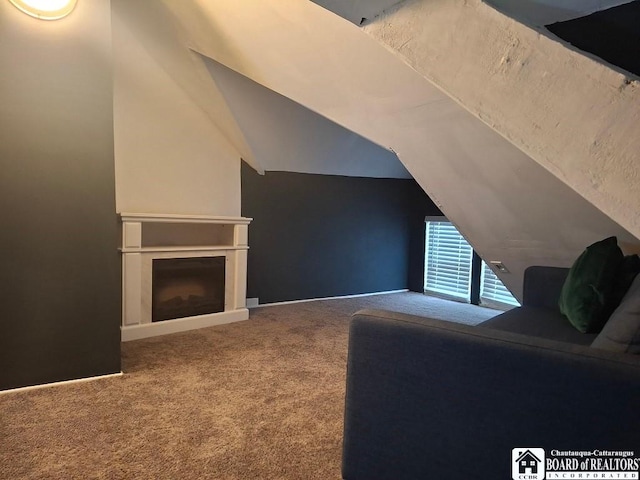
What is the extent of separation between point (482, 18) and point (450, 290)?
4.44 metres

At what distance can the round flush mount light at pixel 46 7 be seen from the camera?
2238mm

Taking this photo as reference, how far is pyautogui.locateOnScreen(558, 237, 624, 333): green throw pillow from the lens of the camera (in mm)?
1974

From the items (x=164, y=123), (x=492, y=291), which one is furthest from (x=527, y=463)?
(x=492, y=291)

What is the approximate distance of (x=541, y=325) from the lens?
2115mm

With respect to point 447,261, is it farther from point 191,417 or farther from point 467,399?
point 467,399

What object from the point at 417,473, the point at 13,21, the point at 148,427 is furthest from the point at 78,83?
the point at 417,473

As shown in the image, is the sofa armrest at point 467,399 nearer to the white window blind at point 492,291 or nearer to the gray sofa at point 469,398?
the gray sofa at point 469,398

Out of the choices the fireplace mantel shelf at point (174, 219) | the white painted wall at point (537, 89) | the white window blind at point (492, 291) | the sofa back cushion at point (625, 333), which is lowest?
the white window blind at point (492, 291)

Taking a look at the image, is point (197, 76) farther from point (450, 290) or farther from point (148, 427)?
point (450, 290)

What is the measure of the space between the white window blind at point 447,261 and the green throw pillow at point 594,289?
9.60ft

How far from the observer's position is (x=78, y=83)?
7.87ft

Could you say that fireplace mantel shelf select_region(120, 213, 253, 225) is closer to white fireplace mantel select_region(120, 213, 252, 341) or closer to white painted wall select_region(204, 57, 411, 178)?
white fireplace mantel select_region(120, 213, 252, 341)

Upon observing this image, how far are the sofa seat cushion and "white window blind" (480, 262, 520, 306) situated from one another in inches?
86.2

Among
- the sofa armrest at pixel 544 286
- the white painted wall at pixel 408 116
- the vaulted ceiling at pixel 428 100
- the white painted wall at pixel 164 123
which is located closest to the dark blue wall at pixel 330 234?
the vaulted ceiling at pixel 428 100
